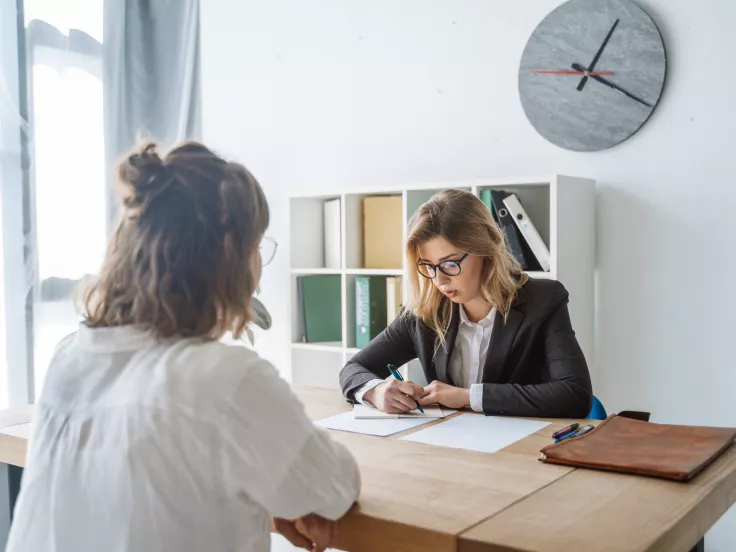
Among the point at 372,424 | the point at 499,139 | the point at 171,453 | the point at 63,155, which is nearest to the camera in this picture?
the point at 171,453

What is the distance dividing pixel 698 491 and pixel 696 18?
1898 mm

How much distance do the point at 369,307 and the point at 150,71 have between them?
5.31 feet

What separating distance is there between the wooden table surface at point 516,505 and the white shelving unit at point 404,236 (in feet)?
4.21

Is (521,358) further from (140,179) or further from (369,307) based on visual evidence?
(140,179)

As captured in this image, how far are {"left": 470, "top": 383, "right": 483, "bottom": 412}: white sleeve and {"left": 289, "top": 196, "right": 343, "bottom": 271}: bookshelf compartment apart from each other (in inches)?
57.8

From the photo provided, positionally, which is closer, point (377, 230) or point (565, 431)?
point (565, 431)

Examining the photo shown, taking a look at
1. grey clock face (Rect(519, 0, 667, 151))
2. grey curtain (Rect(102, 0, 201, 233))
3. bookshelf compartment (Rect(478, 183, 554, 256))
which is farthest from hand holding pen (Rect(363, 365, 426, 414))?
grey curtain (Rect(102, 0, 201, 233))

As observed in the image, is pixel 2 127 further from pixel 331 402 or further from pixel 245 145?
pixel 331 402

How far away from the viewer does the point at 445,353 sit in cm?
216

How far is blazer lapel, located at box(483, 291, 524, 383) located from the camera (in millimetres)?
2057

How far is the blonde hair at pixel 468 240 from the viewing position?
82.7 inches

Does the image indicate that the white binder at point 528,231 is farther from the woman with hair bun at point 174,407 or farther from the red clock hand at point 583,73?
the woman with hair bun at point 174,407

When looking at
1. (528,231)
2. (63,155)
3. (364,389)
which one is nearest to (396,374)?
(364,389)

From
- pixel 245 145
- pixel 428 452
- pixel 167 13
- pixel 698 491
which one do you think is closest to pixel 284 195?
pixel 245 145
